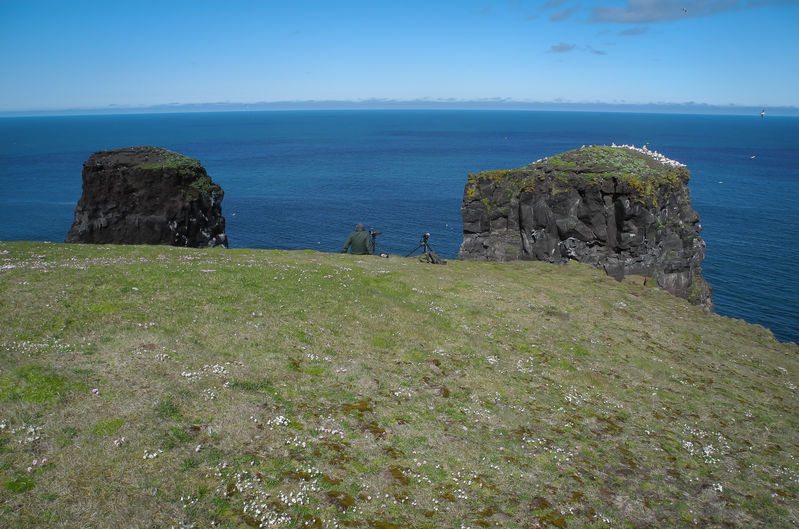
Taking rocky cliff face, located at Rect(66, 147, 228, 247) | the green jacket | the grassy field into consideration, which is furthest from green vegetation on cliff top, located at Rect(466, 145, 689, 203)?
rocky cliff face, located at Rect(66, 147, 228, 247)

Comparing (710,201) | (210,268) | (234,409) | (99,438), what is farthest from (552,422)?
(710,201)

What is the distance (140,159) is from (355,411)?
5085cm

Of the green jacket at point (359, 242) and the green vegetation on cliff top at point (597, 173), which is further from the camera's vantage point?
the green vegetation on cliff top at point (597, 173)

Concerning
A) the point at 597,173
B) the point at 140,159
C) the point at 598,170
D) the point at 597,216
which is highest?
the point at 140,159

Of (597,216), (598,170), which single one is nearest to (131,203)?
(597,216)

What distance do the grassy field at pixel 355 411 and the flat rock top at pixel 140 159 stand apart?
26536mm

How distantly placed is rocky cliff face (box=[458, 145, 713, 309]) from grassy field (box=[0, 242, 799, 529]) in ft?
69.5

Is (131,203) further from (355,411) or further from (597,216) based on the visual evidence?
(597,216)

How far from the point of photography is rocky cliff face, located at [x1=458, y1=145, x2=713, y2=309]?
48312 millimetres

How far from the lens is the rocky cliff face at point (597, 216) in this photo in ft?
159

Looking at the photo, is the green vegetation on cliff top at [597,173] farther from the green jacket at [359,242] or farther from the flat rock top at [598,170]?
the green jacket at [359,242]

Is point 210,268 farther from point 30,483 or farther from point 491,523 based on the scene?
point 491,523

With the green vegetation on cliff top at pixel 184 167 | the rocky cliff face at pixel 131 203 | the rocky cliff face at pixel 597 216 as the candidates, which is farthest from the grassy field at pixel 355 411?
the green vegetation on cliff top at pixel 184 167

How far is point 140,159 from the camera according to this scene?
54031 mm
